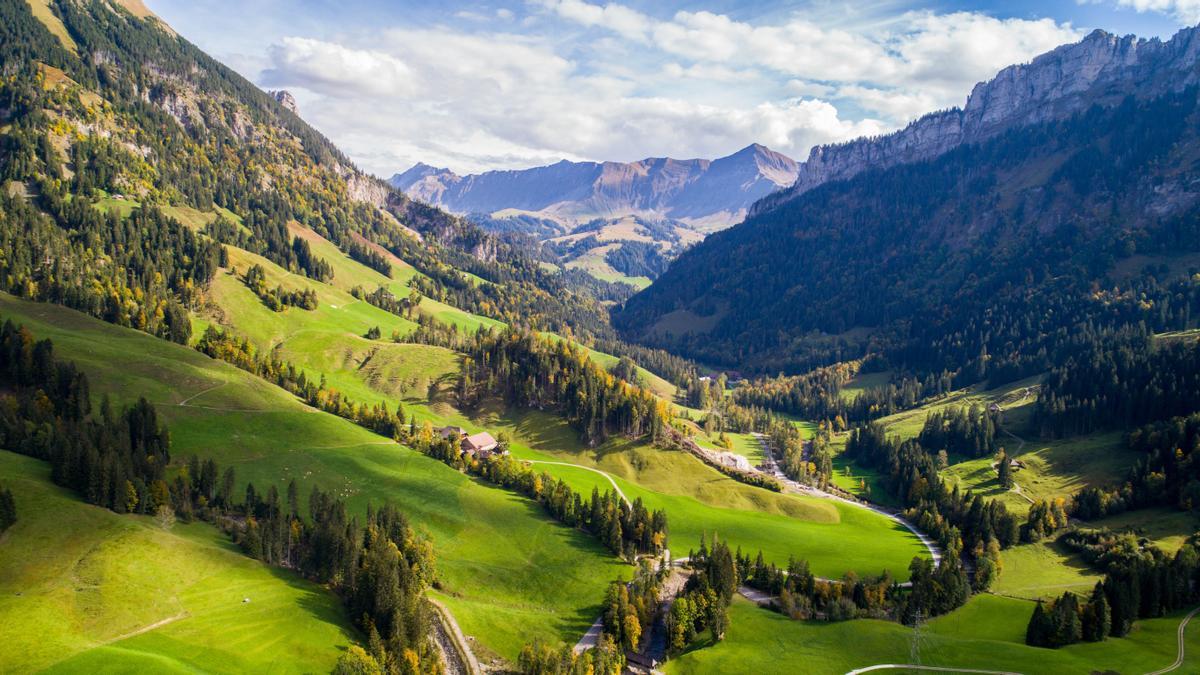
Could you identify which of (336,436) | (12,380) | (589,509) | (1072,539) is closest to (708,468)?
(589,509)

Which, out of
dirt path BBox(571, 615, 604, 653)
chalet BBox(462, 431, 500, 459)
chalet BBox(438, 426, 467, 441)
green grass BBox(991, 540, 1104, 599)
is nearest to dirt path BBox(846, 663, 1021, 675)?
dirt path BBox(571, 615, 604, 653)

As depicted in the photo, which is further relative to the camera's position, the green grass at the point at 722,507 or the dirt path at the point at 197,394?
the dirt path at the point at 197,394

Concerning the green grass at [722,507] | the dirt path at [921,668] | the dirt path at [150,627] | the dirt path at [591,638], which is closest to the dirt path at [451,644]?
the dirt path at [591,638]

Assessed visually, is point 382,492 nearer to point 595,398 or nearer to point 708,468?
point 595,398

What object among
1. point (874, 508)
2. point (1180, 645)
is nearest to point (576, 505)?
point (874, 508)

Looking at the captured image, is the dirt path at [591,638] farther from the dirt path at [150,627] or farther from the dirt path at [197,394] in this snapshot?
the dirt path at [197,394]

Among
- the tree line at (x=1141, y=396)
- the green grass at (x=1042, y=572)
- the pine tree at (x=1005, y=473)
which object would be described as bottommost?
the green grass at (x=1042, y=572)

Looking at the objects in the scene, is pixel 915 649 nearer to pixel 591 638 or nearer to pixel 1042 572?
pixel 591 638
